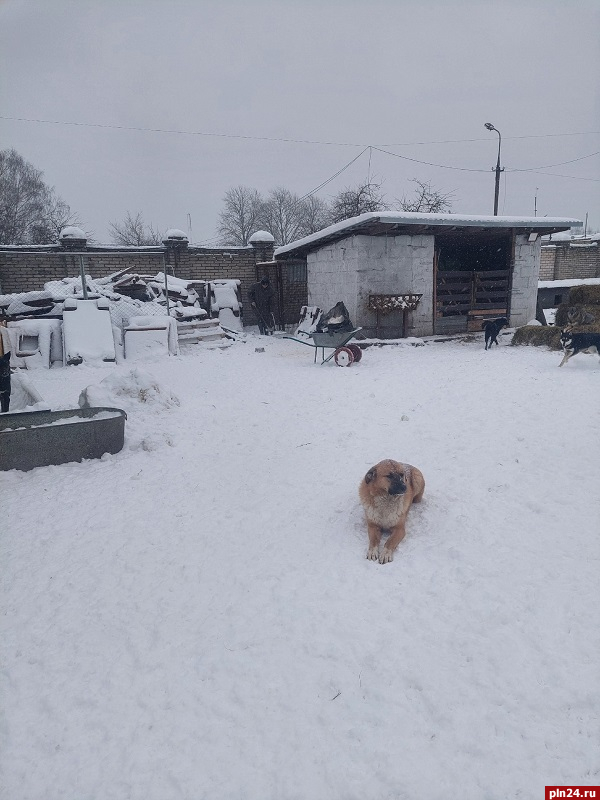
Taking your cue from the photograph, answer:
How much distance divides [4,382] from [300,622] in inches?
204

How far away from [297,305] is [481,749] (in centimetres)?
1534

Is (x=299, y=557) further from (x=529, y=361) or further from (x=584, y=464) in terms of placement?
(x=529, y=361)

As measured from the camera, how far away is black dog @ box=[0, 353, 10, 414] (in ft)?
19.1

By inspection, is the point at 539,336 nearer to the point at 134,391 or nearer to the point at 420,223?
the point at 420,223

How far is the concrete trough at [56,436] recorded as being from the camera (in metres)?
4.62

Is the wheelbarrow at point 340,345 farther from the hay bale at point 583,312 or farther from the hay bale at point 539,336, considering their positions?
the hay bale at point 583,312

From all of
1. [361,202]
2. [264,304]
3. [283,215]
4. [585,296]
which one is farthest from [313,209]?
[585,296]

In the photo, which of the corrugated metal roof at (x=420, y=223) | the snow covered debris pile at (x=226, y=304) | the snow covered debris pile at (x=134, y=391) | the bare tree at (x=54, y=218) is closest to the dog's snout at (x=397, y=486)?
the snow covered debris pile at (x=134, y=391)

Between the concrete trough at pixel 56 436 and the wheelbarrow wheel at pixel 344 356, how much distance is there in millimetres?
5314

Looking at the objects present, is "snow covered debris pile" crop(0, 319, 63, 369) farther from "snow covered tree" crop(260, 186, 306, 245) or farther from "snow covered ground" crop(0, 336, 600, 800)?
"snow covered tree" crop(260, 186, 306, 245)

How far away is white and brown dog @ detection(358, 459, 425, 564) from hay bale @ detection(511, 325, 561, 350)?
8414 mm

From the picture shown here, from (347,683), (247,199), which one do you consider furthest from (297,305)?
(247,199)

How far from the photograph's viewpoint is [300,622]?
2795 millimetres

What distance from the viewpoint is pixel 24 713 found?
7.44ft
